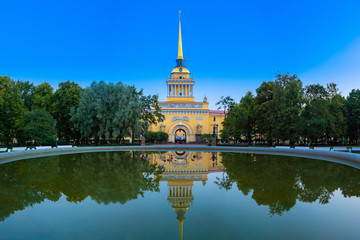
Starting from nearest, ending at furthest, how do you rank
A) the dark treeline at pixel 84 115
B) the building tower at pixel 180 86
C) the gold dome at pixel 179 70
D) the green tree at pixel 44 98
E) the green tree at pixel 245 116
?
the dark treeline at pixel 84 115 < the green tree at pixel 245 116 < the green tree at pixel 44 98 < the building tower at pixel 180 86 < the gold dome at pixel 179 70

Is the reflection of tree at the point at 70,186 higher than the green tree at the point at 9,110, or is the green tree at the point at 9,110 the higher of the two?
the green tree at the point at 9,110

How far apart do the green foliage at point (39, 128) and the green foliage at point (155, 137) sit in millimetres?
14874

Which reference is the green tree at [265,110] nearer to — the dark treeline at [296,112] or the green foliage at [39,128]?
the dark treeline at [296,112]

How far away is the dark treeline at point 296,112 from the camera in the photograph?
28.0 m

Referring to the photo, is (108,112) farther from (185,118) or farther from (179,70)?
(179,70)

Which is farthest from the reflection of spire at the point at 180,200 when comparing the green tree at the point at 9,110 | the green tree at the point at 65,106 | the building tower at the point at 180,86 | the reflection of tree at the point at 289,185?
the building tower at the point at 180,86

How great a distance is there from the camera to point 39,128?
1152 inches

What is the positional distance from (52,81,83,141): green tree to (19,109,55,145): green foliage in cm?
416

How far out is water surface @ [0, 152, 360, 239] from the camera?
5.09m

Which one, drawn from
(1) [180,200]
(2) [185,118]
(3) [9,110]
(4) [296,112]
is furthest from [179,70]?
(1) [180,200]

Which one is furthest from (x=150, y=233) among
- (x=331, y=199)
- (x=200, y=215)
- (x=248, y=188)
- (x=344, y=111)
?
(x=344, y=111)

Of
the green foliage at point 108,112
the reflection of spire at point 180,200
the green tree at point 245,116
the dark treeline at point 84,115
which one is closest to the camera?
the reflection of spire at point 180,200

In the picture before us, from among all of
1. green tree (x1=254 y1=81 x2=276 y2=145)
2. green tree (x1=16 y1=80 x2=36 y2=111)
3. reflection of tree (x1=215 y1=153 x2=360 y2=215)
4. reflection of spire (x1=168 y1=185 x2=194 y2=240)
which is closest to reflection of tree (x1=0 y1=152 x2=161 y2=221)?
reflection of spire (x1=168 y1=185 x2=194 y2=240)

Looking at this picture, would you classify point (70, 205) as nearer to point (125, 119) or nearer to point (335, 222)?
point (335, 222)
